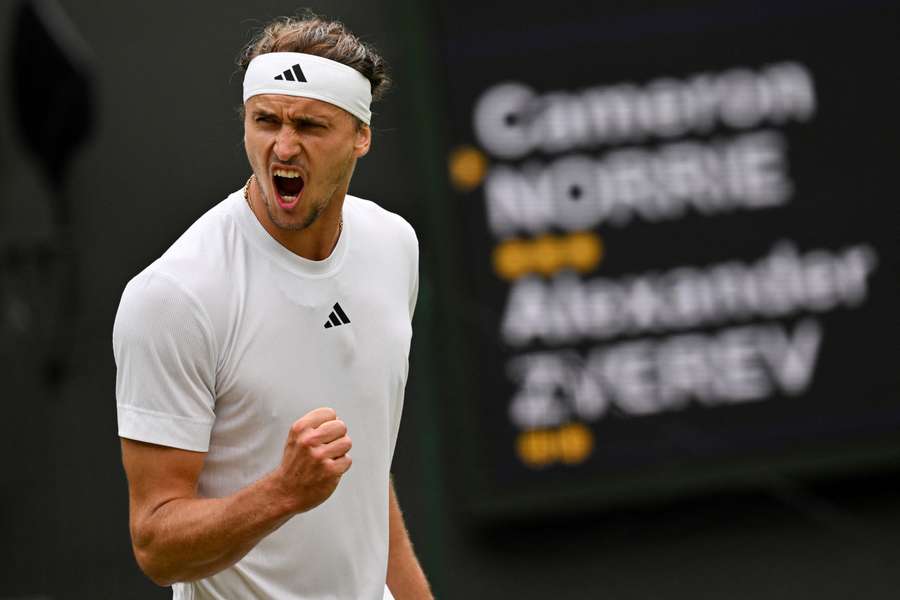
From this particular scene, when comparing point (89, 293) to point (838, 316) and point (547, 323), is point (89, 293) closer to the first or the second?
point (547, 323)

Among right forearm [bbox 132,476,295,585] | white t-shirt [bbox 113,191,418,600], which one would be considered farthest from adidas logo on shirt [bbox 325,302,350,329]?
right forearm [bbox 132,476,295,585]

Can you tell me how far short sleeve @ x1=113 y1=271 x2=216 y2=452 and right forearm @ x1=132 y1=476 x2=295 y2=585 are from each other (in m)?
0.11

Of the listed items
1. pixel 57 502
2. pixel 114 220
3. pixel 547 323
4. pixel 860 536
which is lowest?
pixel 860 536

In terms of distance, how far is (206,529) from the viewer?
246cm

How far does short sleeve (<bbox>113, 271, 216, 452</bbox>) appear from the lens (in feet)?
8.19

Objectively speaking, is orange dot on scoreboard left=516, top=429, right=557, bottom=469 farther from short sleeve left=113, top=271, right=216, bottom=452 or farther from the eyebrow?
short sleeve left=113, top=271, right=216, bottom=452

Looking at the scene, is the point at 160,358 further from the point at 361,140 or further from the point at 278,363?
the point at 361,140

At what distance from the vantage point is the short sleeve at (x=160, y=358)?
2496 millimetres

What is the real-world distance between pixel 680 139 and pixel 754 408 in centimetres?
94

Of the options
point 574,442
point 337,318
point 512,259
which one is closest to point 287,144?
point 337,318

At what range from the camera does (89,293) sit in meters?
5.74

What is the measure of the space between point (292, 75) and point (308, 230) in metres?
0.26

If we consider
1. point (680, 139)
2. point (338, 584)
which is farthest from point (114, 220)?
point (338, 584)

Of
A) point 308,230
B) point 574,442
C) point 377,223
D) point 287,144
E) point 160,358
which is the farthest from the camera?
point 574,442
